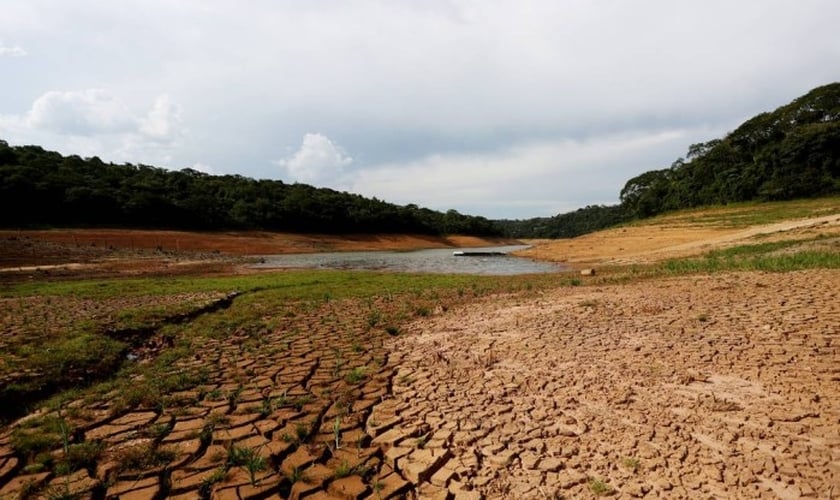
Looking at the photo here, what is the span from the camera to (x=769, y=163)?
55.7 meters

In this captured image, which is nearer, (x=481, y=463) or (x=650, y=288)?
(x=481, y=463)

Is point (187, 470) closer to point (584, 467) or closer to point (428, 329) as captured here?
point (584, 467)

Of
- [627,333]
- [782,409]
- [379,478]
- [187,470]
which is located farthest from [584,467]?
[627,333]

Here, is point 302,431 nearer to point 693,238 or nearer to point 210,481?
point 210,481

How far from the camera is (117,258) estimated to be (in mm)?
33156

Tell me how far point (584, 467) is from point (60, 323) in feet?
35.6

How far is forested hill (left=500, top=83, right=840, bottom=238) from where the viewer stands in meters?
48.5

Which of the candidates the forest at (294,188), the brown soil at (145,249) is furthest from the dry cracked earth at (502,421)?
the forest at (294,188)

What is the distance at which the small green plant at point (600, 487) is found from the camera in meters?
3.07

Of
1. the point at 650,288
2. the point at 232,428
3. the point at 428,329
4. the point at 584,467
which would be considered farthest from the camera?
the point at 650,288

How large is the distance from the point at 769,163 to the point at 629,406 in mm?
70246

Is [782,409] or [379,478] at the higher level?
[782,409]

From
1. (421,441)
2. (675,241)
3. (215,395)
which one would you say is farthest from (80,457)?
(675,241)

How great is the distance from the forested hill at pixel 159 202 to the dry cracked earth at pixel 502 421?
58829mm
